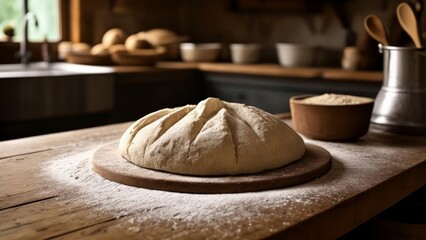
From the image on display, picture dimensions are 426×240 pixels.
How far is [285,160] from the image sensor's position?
1031 mm

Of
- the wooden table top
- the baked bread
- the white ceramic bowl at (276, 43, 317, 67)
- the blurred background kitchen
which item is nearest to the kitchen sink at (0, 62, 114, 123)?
the blurred background kitchen

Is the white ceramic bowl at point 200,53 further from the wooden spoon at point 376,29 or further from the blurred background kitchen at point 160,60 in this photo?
the wooden spoon at point 376,29

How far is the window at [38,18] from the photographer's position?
3189 mm

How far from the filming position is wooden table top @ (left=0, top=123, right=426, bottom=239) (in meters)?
0.73

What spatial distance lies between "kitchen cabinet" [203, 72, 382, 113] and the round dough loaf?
167cm

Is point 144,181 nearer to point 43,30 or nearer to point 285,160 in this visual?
point 285,160

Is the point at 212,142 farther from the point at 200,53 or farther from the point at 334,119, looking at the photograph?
the point at 200,53

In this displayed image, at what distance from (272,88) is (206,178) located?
2124mm

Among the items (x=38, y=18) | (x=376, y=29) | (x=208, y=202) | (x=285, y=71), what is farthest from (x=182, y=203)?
(x=38, y=18)

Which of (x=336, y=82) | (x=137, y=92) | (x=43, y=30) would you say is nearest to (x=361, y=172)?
(x=336, y=82)

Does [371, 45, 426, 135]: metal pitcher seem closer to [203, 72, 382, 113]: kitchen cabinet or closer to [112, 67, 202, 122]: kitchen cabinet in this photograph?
[203, 72, 382, 113]: kitchen cabinet

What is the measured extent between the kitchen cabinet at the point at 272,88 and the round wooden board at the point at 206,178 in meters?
1.72

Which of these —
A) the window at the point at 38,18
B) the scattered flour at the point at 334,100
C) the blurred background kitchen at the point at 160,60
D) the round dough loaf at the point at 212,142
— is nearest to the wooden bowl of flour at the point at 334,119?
the scattered flour at the point at 334,100

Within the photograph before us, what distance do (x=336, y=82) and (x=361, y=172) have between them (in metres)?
1.77
